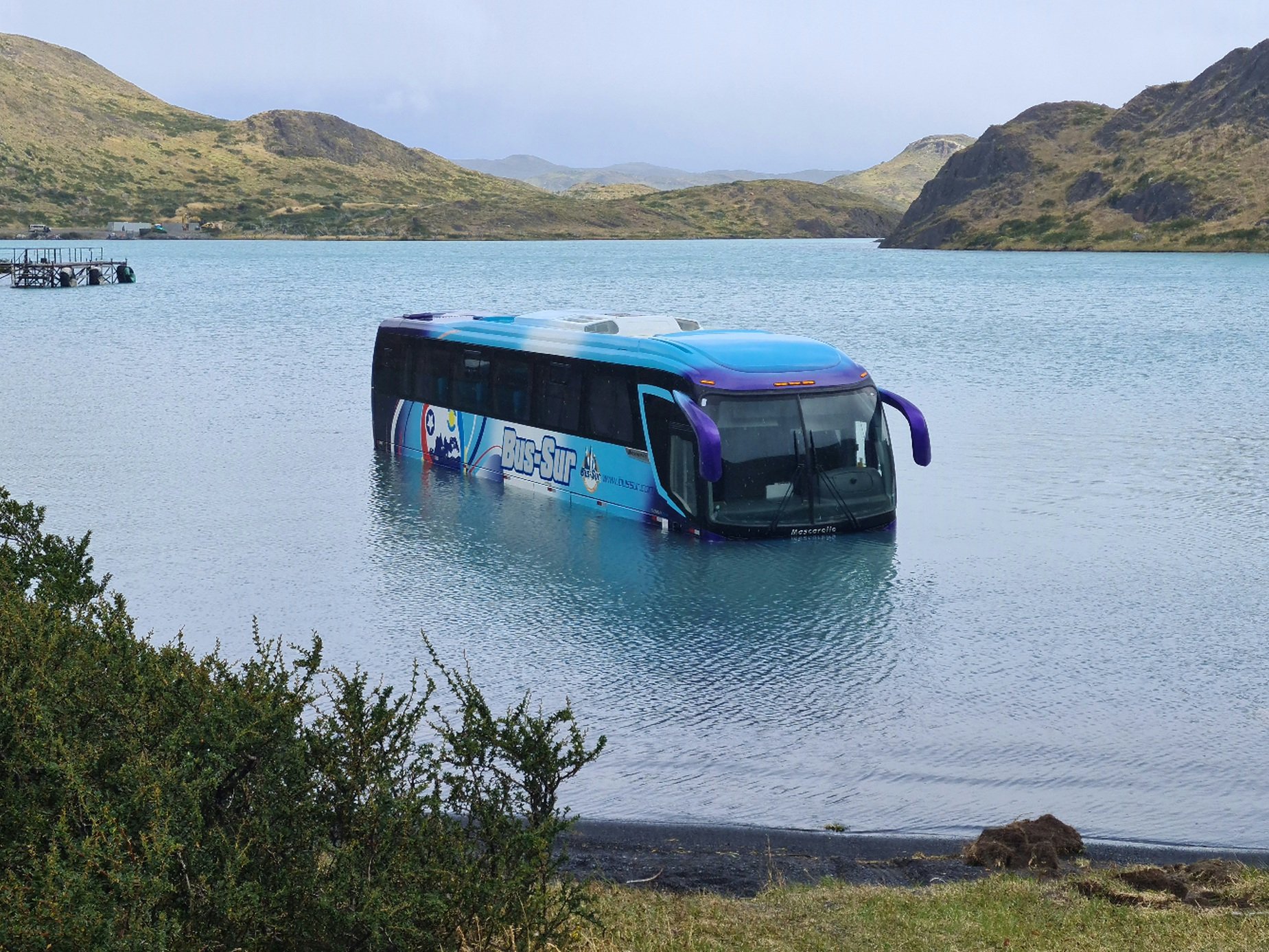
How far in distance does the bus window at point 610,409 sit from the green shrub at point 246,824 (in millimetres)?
14898

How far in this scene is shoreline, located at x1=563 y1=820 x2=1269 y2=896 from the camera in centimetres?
1127

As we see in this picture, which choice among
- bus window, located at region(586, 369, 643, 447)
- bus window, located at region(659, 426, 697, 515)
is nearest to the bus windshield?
bus window, located at region(659, 426, 697, 515)

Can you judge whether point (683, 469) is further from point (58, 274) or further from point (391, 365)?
point (58, 274)

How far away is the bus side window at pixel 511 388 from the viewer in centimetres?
2694

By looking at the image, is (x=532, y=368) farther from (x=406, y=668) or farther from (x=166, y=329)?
(x=166, y=329)

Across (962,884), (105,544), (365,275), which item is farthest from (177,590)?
(365,275)

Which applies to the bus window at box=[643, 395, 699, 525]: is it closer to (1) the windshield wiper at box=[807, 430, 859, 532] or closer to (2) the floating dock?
(1) the windshield wiper at box=[807, 430, 859, 532]

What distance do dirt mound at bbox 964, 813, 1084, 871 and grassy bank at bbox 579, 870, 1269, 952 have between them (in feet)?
1.78

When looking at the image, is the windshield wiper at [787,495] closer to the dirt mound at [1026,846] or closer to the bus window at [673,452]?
the bus window at [673,452]

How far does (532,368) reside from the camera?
26.6m

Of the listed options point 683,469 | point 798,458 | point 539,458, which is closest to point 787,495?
point 798,458

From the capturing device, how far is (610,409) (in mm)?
24312

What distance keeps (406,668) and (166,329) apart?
222 ft

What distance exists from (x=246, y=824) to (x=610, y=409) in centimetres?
1726
